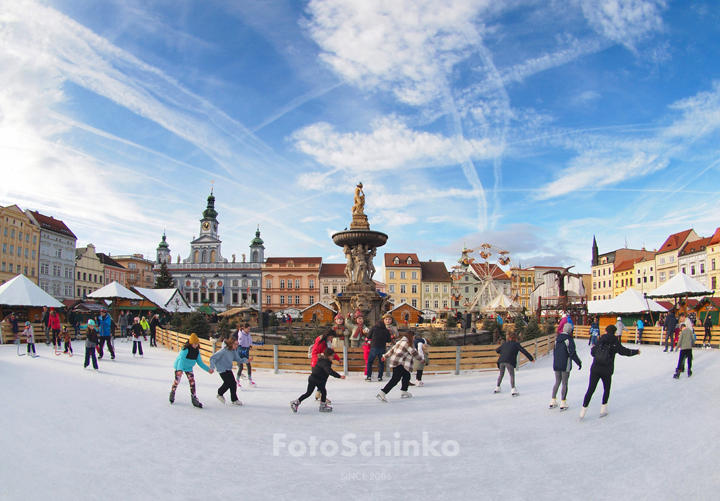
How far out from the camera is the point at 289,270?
7031 centimetres

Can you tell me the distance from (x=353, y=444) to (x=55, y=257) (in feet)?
216

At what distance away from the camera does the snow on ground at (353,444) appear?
4.54 metres

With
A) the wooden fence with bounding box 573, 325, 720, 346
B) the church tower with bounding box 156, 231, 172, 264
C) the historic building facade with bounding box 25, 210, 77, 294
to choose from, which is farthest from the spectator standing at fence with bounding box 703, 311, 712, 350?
the church tower with bounding box 156, 231, 172, 264

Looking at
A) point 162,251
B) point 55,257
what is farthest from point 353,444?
point 162,251

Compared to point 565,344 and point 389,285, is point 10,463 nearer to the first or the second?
point 565,344

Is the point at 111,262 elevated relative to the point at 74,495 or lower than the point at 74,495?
elevated

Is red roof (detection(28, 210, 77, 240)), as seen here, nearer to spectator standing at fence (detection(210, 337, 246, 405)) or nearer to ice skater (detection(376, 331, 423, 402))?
spectator standing at fence (detection(210, 337, 246, 405))

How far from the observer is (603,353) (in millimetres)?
6812

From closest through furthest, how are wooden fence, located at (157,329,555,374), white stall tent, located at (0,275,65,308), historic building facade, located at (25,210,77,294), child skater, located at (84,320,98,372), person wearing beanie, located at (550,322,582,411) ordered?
person wearing beanie, located at (550,322,582,411), child skater, located at (84,320,98,372), wooden fence, located at (157,329,555,374), white stall tent, located at (0,275,65,308), historic building facade, located at (25,210,77,294)

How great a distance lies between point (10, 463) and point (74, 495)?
1.38m

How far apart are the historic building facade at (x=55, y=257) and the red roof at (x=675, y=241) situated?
83.9 metres

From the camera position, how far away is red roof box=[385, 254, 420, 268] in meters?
69.1

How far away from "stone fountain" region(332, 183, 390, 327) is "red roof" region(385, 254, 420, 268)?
4690cm

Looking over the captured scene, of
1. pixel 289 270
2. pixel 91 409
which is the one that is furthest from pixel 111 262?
pixel 91 409
